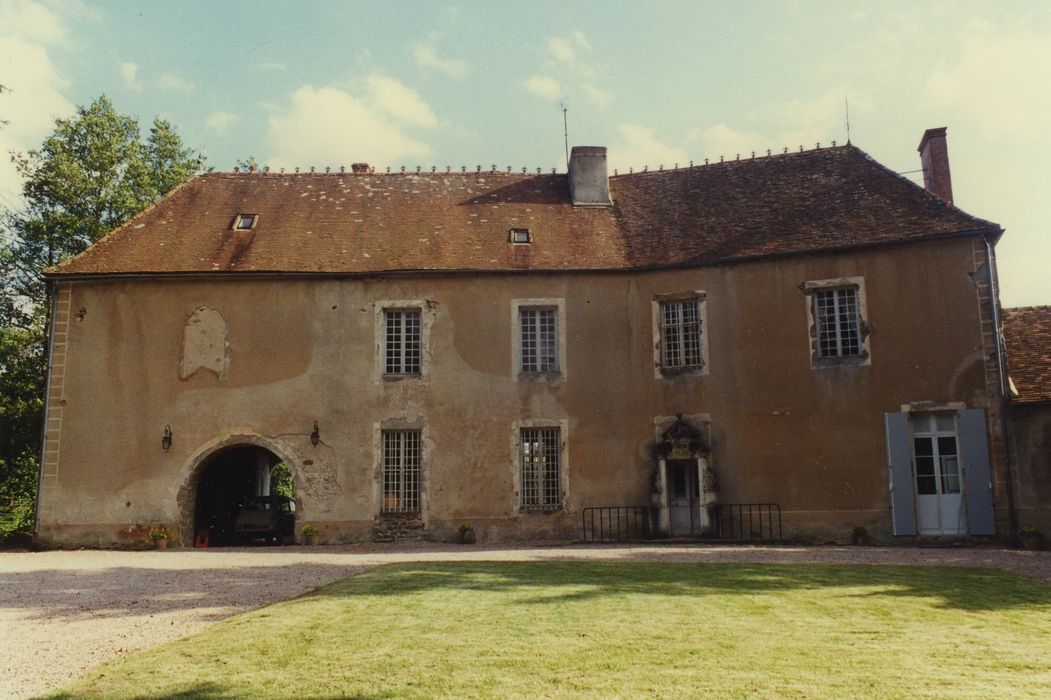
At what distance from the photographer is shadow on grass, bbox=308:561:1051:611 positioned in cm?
895

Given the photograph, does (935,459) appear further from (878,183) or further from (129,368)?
(129,368)

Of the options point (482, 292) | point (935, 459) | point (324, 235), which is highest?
point (324, 235)

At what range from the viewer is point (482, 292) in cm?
1839

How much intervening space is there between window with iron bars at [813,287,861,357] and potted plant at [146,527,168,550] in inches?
520

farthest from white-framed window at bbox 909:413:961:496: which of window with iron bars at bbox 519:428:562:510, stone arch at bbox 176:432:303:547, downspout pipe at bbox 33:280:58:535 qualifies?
downspout pipe at bbox 33:280:58:535

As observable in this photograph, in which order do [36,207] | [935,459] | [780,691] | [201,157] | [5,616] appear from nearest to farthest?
[780,691], [5,616], [935,459], [36,207], [201,157]

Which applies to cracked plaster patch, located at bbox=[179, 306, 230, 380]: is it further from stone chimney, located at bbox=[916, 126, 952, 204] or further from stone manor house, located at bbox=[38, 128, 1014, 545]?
stone chimney, located at bbox=[916, 126, 952, 204]

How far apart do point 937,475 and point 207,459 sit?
1406 cm

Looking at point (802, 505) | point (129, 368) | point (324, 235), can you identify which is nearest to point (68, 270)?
point (129, 368)

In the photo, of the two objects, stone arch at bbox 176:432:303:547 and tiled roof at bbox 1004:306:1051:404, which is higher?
tiled roof at bbox 1004:306:1051:404

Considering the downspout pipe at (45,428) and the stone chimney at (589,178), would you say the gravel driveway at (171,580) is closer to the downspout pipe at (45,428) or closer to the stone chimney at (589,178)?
the downspout pipe at (45,428)

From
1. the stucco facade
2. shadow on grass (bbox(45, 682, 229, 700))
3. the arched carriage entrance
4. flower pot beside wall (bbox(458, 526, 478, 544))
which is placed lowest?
shadow on grass (bbox(45, 682, 229, 700))

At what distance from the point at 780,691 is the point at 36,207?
27.5 metres

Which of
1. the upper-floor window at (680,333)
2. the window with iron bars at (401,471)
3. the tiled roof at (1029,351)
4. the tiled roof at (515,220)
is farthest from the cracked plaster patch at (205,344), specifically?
the tiled roof at (1029,351)
